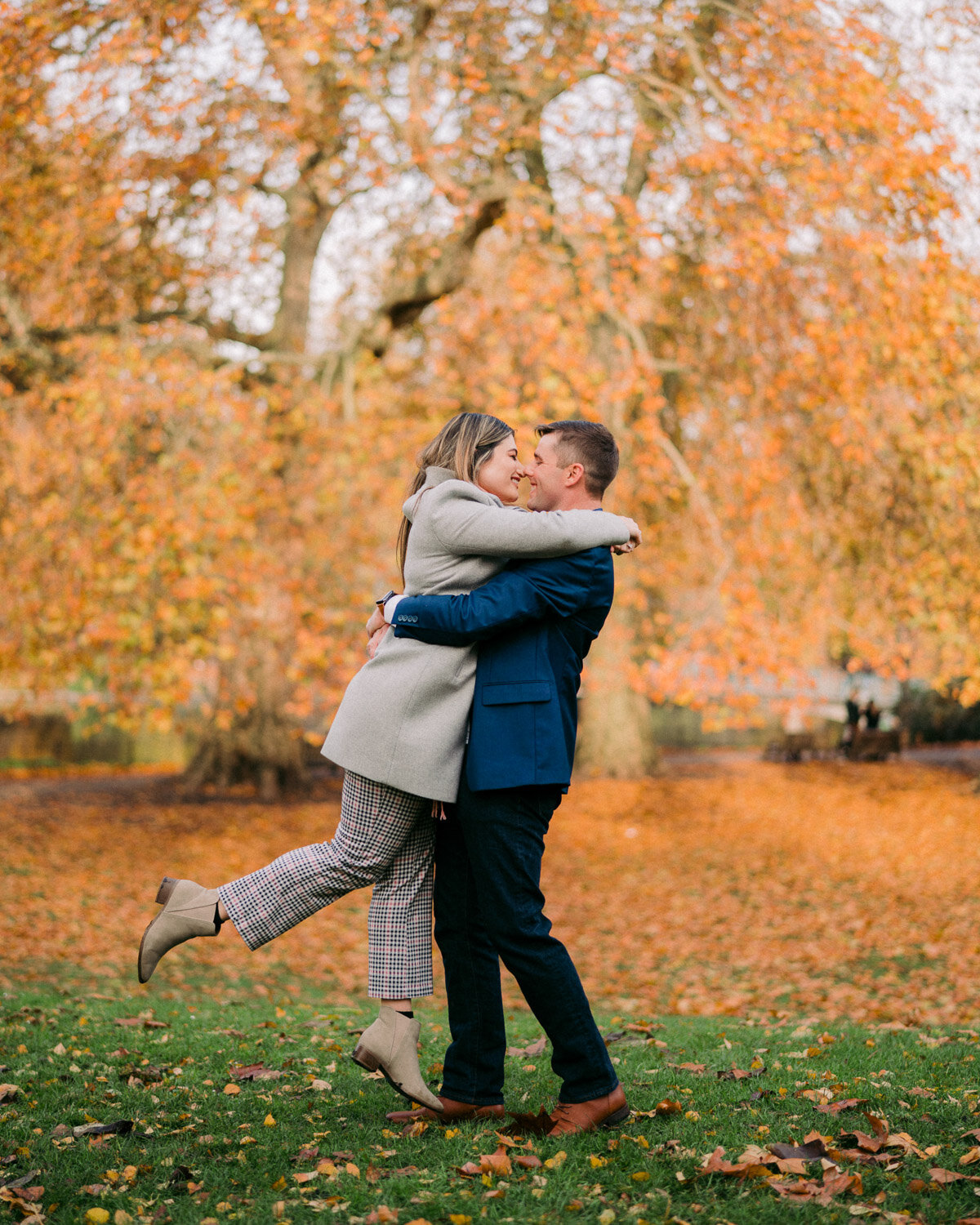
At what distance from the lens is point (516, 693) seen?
10.2 ft

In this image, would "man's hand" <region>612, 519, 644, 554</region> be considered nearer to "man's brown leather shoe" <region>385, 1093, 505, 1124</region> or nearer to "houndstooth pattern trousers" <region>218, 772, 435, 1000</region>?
"houndstooth pattern trousers" <region>218, 772, 435, 1000</region>

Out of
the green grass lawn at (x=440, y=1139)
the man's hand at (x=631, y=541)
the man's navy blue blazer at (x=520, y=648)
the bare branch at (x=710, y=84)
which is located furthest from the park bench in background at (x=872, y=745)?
the man's navy blue blazer at (x=520, y=648)

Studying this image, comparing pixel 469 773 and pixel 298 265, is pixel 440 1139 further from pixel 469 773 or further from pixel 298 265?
pixel 298 265

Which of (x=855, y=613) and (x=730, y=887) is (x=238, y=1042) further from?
(x=855, y=613)

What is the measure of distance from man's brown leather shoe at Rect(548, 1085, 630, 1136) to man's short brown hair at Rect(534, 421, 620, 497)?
5.71 feet

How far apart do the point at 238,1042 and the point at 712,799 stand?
1234 cm

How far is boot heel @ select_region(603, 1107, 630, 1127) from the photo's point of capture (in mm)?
3184

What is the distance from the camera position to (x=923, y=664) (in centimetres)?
2452

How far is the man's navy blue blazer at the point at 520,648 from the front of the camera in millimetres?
3051

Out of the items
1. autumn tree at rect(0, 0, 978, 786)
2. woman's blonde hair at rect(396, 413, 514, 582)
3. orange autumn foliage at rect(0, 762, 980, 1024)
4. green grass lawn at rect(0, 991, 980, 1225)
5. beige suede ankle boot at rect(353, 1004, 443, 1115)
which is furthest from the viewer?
autumn tree at rect(0, 0, 978, 786)

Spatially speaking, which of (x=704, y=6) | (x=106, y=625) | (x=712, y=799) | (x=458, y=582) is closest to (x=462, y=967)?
(x=458, y=582)

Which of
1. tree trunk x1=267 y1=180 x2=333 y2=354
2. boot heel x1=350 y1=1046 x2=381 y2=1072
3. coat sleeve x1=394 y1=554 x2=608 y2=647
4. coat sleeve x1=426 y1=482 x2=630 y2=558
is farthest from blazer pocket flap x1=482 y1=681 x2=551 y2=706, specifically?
tree trunk x1=267 y1=180 x2=333 y2=354

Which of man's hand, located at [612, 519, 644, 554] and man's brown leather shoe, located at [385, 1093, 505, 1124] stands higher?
man's hand, located at [612, 519, 644, 554]

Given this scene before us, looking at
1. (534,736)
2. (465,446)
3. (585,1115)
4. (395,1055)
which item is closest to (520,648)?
(534,736)
